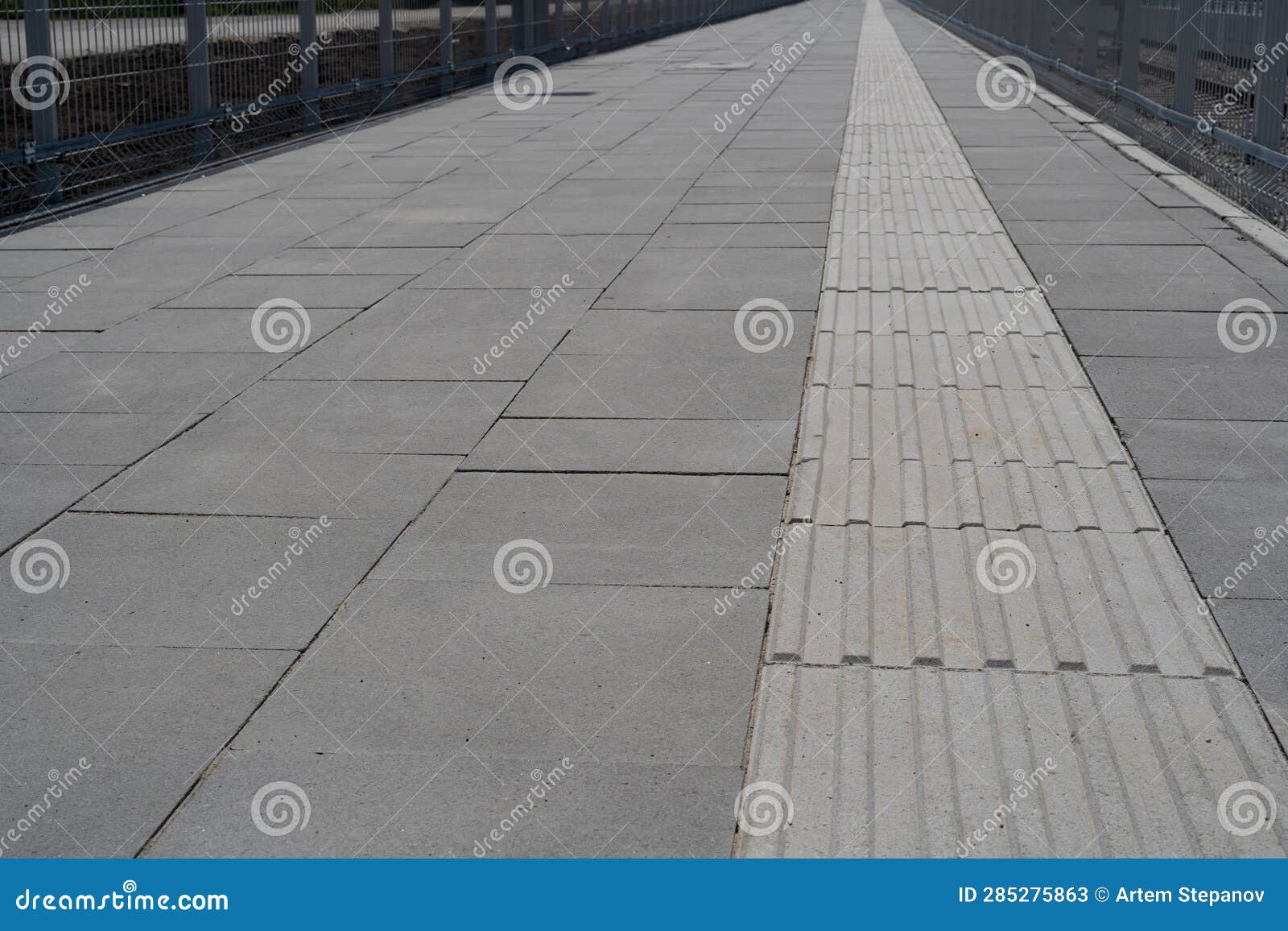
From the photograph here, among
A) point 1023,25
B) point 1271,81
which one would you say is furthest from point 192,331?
point 1023,25

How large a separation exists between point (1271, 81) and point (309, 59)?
37.4ft

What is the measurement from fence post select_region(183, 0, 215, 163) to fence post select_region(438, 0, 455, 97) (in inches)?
337

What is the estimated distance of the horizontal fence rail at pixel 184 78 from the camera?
1255cm

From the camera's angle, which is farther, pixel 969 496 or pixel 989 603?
pixel 969 496

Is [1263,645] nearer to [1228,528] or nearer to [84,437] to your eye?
[1228,528]

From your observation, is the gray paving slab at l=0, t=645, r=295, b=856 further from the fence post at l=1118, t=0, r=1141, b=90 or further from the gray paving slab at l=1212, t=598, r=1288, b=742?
the fence post at l=1118, t=0, r=1141, b=90

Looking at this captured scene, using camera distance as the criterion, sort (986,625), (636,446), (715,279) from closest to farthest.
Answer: (986,625), (636,446), (715,279)

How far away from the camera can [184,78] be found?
15.3 metres

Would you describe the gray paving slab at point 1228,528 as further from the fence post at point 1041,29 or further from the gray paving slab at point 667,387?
the fence post at point 1041,29

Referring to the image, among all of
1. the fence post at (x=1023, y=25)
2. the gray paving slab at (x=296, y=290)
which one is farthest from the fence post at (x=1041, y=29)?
the gray paving slab at (x=296, y=290)

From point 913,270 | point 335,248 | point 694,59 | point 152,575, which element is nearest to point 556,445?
point 152,575

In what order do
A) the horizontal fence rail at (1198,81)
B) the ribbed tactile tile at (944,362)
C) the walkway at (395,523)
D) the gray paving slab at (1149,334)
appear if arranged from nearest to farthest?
1. the walkway at (395,523)
2. the ribbed tactile tile at (944,362)
3. the gray paving slab at (1149,334)
4. the horizontal fence rail at (1198,81)

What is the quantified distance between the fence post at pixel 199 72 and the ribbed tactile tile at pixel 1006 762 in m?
12.9

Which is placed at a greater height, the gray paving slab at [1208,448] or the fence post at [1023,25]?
the gray paving slab at [1208,448]
